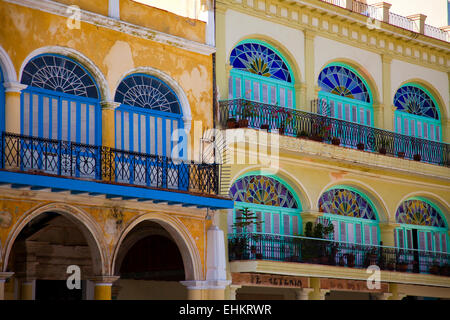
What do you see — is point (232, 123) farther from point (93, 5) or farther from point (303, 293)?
point (303, 293)

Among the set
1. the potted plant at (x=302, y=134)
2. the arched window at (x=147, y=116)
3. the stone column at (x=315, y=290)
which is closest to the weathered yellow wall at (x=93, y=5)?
the arched window at (x=147, y=116)

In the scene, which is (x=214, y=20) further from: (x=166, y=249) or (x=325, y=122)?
(x=166, y=249)

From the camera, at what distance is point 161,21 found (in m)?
21.2

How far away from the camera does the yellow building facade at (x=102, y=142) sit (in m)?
18.3

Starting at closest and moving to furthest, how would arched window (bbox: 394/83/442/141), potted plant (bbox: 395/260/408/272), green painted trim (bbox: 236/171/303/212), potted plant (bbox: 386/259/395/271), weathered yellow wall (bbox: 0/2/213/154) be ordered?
weathered yellow wall (bbox: 0/2/213/154) < green painted trim (bbox: 236/171/303/212) < potted plant (bbox: 386/259/395/271) < potted plant (bbox: 395/260/408/272) < arched window (bbox: 394/83/442/141)

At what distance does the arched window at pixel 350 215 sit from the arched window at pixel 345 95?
6.64 feet

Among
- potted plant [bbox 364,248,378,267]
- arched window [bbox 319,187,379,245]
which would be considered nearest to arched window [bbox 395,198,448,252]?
arched window [bbox 319,187,379,245]

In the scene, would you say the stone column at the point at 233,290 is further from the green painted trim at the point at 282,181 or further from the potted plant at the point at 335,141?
the potted plant at the point at 335,141

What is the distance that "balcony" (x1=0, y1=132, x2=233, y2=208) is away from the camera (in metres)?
17.7

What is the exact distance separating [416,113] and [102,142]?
11196 mm

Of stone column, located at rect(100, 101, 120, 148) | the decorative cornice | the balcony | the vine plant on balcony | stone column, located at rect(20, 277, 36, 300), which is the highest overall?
the decorative cornice

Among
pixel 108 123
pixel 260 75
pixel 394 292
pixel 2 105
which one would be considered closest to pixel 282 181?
pixel 260 75

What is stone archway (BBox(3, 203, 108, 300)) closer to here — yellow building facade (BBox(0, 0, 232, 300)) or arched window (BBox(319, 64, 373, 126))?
yellow building facade (BBox(0, 0, 232, 300))

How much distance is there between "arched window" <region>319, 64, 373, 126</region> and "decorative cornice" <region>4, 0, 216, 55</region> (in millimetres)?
4250
